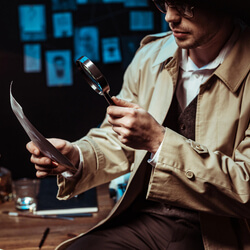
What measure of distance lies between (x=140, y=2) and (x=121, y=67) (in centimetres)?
40

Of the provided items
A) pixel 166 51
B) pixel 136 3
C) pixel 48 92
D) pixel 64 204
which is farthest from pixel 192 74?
pixel 48 92

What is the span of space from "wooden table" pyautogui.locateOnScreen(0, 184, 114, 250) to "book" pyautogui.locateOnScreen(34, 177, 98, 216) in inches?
1.7

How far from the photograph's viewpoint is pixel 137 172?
1620mm

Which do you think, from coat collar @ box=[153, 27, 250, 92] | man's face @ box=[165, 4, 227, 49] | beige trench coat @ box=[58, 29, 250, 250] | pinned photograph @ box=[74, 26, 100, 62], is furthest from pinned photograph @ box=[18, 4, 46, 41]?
coat collar @ box=[153, 27, 250, 92]

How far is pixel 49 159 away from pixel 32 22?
3.92ft

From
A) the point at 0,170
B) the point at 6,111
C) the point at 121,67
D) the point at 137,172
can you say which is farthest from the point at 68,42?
the point at 137,172

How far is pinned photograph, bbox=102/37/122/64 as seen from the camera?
2.50m

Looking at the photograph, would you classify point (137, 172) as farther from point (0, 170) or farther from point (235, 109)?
point (0, 170)

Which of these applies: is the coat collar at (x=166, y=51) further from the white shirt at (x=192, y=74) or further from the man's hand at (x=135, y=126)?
the man's hand at (x=135, y=126)

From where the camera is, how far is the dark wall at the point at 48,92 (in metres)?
2.41

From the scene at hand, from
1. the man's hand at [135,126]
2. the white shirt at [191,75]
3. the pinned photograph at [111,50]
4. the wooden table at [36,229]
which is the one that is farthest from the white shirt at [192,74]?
the pinned photograph at [111,50]

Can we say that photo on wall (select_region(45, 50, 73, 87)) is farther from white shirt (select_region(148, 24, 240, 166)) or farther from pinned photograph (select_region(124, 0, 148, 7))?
white shirt (select_region(148, 24, 240, 166))

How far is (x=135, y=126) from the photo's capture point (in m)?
1.25

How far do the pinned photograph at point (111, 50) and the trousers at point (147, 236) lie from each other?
1.16m
